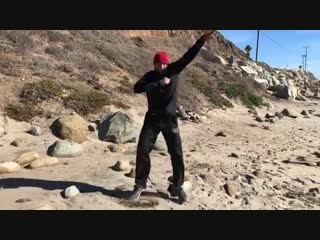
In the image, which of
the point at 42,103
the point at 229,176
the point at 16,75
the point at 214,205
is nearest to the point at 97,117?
the point at 42,103

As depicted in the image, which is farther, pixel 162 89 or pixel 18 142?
pixel 18 142

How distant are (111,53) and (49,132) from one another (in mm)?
6602

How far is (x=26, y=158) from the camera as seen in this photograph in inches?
321

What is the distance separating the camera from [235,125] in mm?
14383

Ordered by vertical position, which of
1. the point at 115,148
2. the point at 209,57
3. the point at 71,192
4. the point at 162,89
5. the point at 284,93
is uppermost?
the point at 209,57

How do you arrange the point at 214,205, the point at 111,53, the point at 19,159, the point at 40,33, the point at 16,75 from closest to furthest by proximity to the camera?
the point at 214,205 → the point at 19,159 → the point at 16,75 → the point at 40,33 → the point at 111,53

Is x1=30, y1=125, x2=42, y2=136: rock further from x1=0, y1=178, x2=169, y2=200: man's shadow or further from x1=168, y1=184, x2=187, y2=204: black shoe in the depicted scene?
x1=168, y1=184, x2=187, y2=204: black shoe

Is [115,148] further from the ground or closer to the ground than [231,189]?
further from the ground

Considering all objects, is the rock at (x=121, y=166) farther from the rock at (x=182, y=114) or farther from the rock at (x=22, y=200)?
the rock at (x=182, y=114)

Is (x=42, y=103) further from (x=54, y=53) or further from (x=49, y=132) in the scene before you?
(x=54, y=53)

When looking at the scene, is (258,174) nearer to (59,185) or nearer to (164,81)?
(164,81)

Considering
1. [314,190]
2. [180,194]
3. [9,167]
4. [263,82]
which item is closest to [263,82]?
[263,82]

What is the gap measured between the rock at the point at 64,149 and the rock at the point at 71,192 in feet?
7.00

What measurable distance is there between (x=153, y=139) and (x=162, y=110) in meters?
0.42
